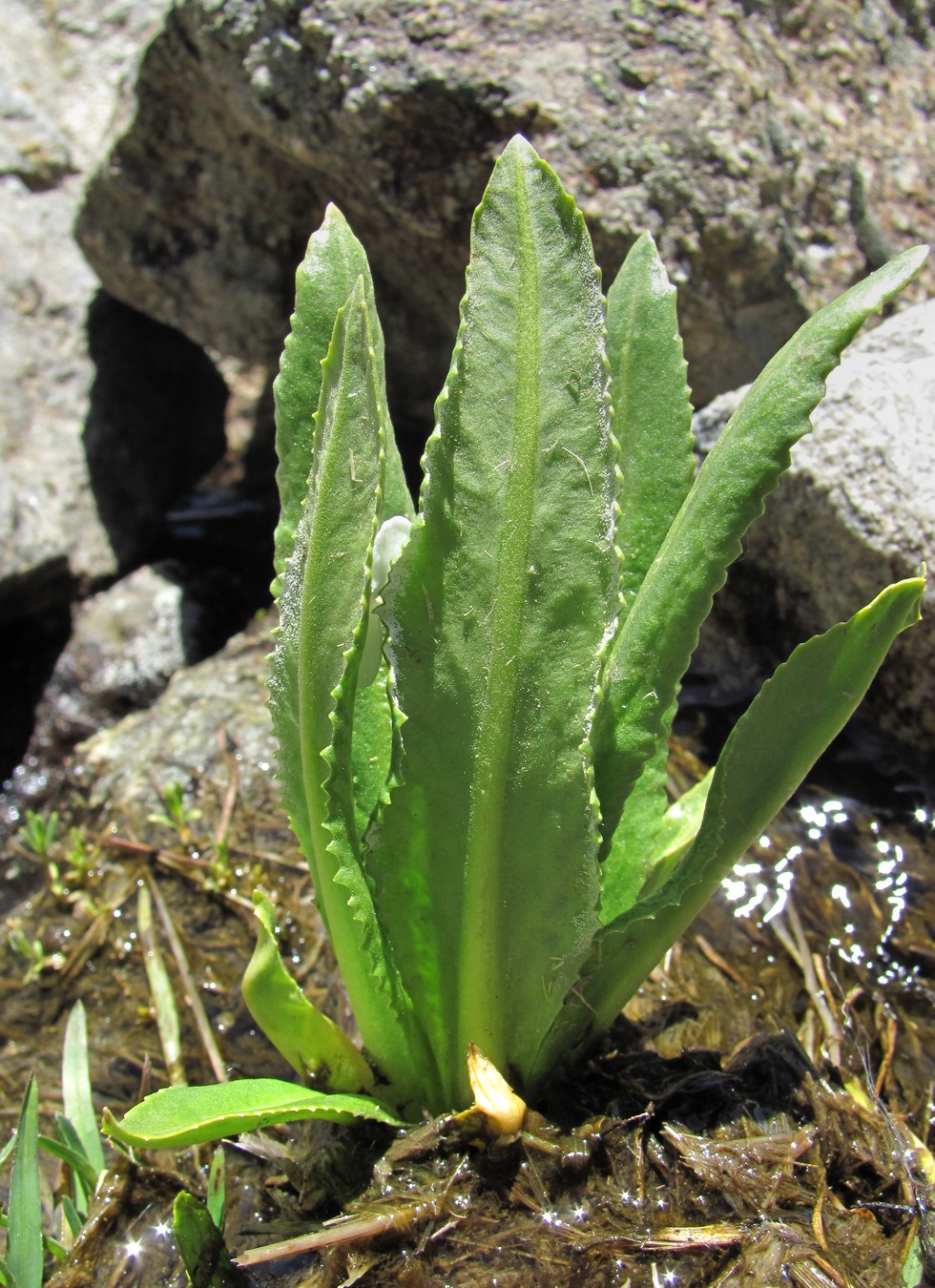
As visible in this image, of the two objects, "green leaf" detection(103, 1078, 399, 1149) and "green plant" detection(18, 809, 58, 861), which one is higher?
"green leaf" detection(103, 1078, 399, 1149)

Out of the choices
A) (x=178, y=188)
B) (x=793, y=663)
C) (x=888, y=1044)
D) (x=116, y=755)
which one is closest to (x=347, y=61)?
(x=178, y=188)

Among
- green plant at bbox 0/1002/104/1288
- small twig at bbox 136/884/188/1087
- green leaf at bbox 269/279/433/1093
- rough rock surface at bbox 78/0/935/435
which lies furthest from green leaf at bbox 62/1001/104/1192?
rough rock surface at bbox 78/0/935/435

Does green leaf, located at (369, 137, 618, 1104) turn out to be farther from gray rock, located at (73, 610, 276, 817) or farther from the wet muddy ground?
A: gray rock, located at (73, 610, 276, 817)

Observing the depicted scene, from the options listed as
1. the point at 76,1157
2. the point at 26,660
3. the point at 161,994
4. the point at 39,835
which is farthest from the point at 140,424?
the point at 76,1157

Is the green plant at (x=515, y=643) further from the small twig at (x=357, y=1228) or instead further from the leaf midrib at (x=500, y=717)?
the small twig at (x=357, y=1228)

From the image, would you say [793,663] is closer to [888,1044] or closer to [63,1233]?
[888,1044]

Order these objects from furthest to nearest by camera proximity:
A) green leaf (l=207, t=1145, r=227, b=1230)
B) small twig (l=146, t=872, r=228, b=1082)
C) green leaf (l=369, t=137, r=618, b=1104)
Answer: small twig (l=146, t=872, r=228, b=1082) → green leaf (l=207, t=1145, r=227, b=1230) → green leaf (l=369, t=137, r=618, b=1104)

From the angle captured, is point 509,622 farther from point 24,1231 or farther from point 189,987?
point 189,987
